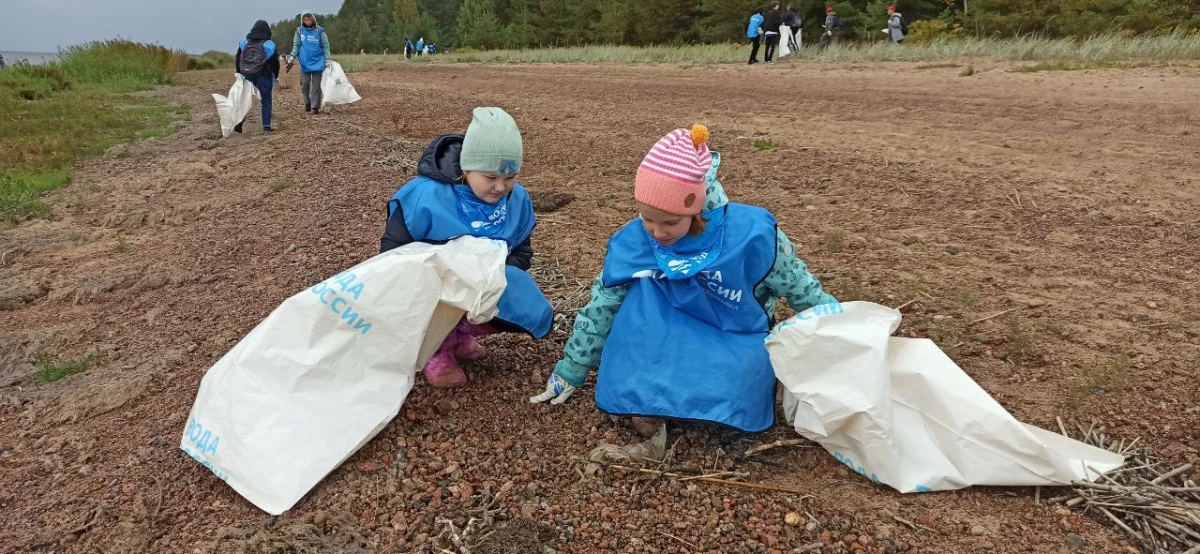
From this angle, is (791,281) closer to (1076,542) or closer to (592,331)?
(592,331)

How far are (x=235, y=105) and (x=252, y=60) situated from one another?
22.8 inches

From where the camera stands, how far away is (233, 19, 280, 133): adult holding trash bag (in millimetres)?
8672

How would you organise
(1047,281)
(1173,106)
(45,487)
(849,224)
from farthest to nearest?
1. (1173,106)
2. (849,224)
3. (1047,281)
4. (45,487)

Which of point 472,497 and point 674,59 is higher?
point 674,59

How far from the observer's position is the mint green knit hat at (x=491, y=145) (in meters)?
2.47

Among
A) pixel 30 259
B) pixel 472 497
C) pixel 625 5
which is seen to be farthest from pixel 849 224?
pixel 625 5

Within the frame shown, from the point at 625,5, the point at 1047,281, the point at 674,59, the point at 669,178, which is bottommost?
the point at 1047,281

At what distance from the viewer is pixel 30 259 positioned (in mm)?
4438

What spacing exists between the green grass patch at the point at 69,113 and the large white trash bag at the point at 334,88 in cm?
193

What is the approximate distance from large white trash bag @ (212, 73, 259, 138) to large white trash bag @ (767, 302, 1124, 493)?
315 inches

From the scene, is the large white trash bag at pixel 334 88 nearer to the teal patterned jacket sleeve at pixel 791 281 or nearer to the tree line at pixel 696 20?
the teal patterned jacket sleeve at pixel 791 281

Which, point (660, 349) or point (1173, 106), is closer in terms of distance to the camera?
point (660, 349)

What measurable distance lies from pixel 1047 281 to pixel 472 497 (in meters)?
2.72

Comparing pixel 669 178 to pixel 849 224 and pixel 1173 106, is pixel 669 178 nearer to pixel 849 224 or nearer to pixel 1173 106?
pixel 849 224
